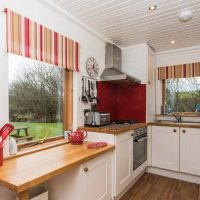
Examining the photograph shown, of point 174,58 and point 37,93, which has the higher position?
point 174,58

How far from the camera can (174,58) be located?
349cm

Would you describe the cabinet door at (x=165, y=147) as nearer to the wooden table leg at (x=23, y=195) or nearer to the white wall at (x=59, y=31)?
the white wall at (x=59, y=31)

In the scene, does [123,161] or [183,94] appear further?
[183,94]

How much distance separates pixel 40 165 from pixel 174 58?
125 inches

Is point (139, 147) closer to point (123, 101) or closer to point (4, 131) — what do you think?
point (123, 101)

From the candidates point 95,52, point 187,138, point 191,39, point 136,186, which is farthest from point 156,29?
point 136,186

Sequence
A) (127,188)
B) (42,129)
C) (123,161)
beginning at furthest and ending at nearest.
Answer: (127,188), (123,161), (42,129)

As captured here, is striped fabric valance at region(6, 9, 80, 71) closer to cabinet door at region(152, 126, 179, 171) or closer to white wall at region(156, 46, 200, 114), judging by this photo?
cabinet door at region(152, 126, 179, 171)

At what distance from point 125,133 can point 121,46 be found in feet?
5.87

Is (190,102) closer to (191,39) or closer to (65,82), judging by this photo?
(191,39)

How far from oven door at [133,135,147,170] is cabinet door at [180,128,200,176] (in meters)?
0.58

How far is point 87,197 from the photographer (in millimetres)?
1608

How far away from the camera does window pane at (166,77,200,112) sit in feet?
11.3

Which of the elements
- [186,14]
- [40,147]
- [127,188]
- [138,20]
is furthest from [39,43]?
[127,188]
